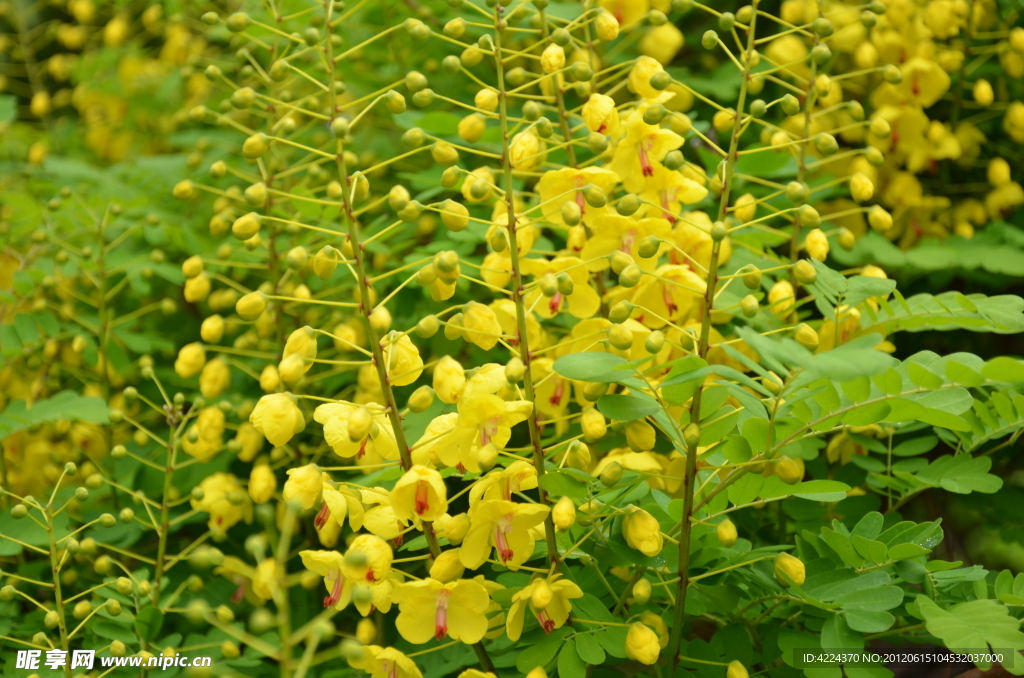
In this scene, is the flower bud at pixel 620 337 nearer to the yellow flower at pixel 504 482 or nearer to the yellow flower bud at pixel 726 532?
the yellow flower at pixel 504 482

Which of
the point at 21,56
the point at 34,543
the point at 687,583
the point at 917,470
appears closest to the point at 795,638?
the point at 687,583

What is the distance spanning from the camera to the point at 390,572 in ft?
3.64

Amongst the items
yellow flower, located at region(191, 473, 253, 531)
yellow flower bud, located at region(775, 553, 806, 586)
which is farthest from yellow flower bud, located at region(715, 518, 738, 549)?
yellow flower, located at region(191, 473, 253, 531)

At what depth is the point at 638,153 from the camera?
1.32 metres

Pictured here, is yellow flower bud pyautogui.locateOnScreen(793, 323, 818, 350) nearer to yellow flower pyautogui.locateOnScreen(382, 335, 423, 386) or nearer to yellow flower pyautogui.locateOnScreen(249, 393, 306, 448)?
yellow flower pyautogui.locateOnScreen(382, 335, 423, 386)

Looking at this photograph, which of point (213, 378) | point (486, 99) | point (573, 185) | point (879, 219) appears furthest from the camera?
point (213, 378)

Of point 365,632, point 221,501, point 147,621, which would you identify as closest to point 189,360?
point 221,501

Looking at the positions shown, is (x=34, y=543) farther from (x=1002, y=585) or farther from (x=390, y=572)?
(x=1002, y=585)

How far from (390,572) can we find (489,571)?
12.7 inches

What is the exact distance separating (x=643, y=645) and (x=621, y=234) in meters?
0.60

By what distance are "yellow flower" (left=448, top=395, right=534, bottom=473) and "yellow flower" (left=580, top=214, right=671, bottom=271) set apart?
0.33 metres

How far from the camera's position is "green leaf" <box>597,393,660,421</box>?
1045mm

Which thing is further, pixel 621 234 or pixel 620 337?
pixel 621 234

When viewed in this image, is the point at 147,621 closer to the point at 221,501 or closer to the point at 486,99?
the point at 221,501
